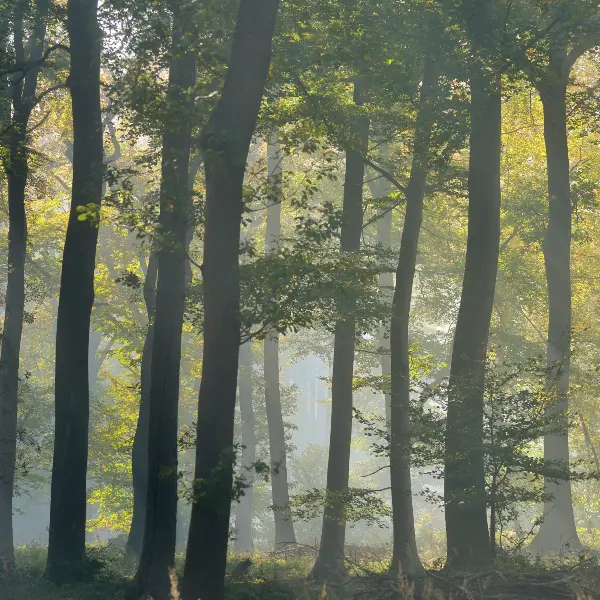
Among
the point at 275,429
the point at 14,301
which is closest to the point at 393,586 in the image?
the point at 14,301

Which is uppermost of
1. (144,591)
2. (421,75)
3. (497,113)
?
(421,75)

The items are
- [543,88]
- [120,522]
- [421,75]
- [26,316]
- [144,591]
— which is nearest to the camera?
[144,591]

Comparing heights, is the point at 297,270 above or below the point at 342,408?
above

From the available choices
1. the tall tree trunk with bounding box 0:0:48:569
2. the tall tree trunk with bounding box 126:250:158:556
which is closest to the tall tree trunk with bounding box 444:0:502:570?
the tall tree trunk with bounding box 126:250:158:556

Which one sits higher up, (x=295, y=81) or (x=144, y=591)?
(x=295, y=81)

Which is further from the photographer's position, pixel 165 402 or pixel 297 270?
pixel 165 402

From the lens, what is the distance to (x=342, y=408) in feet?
57.9

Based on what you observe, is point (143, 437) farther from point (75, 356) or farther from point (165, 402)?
point (165, 402)

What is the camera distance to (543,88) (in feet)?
59.7

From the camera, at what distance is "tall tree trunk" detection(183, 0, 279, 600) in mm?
10359

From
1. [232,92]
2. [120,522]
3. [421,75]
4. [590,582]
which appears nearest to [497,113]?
[421,75]

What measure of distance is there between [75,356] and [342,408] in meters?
5.21

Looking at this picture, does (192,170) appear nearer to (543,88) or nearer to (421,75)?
(421,75)

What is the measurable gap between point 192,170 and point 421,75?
5990 mm
